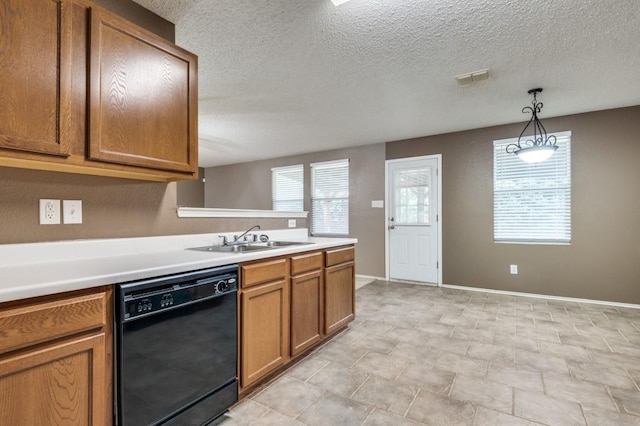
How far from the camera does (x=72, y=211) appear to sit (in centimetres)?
172

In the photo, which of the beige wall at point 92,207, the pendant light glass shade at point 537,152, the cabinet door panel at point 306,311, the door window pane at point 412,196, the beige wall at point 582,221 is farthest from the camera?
the door window pane at point 412,196

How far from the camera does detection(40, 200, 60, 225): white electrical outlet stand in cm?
162

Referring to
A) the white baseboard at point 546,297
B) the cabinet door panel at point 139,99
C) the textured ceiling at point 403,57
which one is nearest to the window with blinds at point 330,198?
the textured ceiling at point 403,57

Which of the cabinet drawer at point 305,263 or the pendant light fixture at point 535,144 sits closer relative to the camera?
the cabinet drawer at point 305,263

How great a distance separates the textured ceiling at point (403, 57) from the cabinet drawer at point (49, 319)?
179 cm

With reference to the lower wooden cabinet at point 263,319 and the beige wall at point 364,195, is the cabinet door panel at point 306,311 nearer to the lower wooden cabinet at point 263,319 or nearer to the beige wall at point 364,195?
the lower wooden cabinet at point 263,319

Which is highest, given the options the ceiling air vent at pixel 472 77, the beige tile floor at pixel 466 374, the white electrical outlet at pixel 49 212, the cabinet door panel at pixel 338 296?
the ceiling air vent at pixel 472 77

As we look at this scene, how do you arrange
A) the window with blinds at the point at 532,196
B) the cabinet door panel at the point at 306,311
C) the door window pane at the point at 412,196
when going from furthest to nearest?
1. the door window pane at the point at 412,196
2. the window with blinds at the point at 532,196
3. the cabinet door panel at the point at 306,311

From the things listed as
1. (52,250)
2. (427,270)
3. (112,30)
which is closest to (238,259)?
(52,250)

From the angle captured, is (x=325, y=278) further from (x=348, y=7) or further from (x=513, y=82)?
(x=513, y=82)

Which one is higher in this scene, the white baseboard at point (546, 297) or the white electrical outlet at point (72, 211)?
the white electrical outlet at point (72, 211)

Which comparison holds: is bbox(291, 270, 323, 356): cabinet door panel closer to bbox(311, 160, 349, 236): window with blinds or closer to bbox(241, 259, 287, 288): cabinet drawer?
bbox(241, 259, 287, 288): cabinet drawer

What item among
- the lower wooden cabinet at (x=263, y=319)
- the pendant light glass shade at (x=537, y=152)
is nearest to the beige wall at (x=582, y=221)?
the pendant light glass shade at (x=537, y=152)

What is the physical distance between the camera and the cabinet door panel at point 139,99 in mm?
1579
